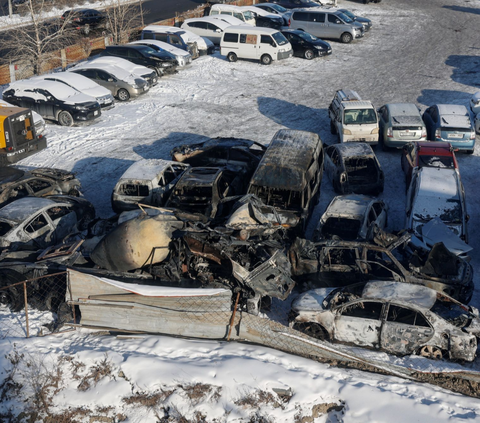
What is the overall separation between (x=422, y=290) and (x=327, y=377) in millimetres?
2444

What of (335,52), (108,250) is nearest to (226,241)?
(108,250)

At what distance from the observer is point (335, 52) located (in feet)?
91.0

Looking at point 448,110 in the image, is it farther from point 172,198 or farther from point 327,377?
point 327,377

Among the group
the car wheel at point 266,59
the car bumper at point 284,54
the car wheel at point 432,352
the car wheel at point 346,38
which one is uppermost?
the car wheel at point 346,38

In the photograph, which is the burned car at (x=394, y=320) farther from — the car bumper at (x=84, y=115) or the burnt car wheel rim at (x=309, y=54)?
the burnt car wheel rim at (x=309, y=54)

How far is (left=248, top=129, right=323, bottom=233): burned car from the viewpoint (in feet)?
39.6

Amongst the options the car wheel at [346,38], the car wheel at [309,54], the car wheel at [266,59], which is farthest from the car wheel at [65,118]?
the car wheel at [346,38]


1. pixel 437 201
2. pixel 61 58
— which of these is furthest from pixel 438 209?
pixel 61 58

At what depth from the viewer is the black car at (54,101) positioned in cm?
1888

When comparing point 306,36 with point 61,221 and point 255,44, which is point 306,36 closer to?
point 255,44

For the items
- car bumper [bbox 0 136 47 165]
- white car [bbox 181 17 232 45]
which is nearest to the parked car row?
car bumper [bbox 0 136 47 165]

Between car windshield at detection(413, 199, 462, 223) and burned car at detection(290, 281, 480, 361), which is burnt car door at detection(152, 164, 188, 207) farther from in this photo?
car windshield at detection(413, 199, 462, 223)

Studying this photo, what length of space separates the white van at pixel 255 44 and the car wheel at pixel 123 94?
23.0 ft

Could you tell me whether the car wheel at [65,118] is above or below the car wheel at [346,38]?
below
